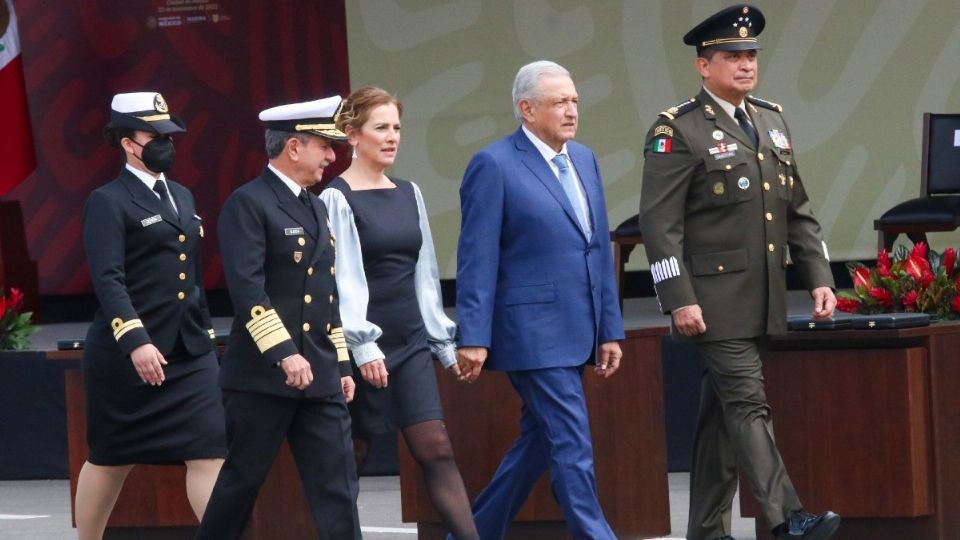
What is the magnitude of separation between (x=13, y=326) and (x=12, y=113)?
131 inches

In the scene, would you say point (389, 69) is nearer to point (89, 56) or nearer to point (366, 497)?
point (89, 56)

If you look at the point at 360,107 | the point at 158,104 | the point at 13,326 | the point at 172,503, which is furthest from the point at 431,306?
the point at 13,326

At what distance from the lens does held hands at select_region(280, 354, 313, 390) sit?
598 cm

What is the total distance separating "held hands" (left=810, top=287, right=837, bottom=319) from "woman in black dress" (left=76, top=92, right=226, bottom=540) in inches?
76.9

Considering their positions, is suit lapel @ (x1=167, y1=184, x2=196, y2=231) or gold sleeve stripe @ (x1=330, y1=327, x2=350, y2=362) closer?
gold sleeve stripe @ (x1=330, y1=327, x2=350, y2=362)

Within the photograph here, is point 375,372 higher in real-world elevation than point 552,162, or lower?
lower

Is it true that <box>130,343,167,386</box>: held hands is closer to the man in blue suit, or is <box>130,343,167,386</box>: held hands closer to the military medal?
the man in blue suit

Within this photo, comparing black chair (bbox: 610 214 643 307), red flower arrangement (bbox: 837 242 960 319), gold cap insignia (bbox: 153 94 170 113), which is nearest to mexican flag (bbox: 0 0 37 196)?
black chair (bbox: 610 214 643 307)

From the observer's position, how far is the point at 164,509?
760cm

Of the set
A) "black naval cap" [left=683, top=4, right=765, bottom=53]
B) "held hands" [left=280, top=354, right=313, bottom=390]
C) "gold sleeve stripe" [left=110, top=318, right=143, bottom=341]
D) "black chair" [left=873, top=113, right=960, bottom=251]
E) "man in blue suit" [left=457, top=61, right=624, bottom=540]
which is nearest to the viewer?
"held hands" [left=280, top=354, right=313, bottom=390]

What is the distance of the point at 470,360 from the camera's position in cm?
651

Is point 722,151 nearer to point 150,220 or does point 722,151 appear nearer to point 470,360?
point 470,360

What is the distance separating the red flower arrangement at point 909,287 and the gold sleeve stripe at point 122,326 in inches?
105

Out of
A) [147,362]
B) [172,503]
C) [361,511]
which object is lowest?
Result: [361,511]
